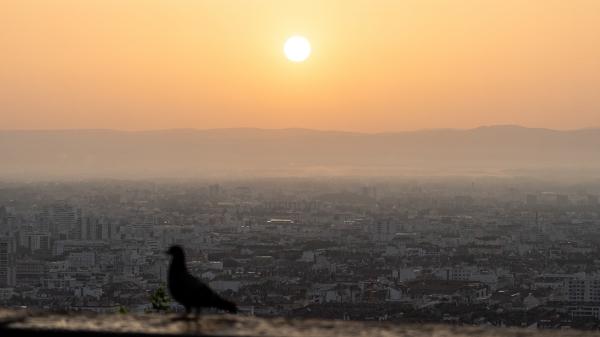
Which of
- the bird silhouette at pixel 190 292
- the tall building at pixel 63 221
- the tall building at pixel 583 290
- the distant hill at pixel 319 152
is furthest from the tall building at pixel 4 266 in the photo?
the distant hill at pixel 319 152

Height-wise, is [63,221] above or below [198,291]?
below

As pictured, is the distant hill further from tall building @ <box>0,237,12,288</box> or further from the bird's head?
the bird's head

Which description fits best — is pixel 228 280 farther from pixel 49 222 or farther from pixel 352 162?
pixel 352 162

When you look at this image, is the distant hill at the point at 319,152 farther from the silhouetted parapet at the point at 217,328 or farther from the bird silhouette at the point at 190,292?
the silhouetted parapet at the point at 217,328

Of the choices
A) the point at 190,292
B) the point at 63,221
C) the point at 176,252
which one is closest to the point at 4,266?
the point at 63,221

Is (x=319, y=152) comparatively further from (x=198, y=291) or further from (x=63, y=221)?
(x=198, y=291)

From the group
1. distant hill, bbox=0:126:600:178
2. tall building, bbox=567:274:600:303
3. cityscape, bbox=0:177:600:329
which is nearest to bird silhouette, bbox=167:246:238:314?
cityscape, bbox=0:177:600:329
